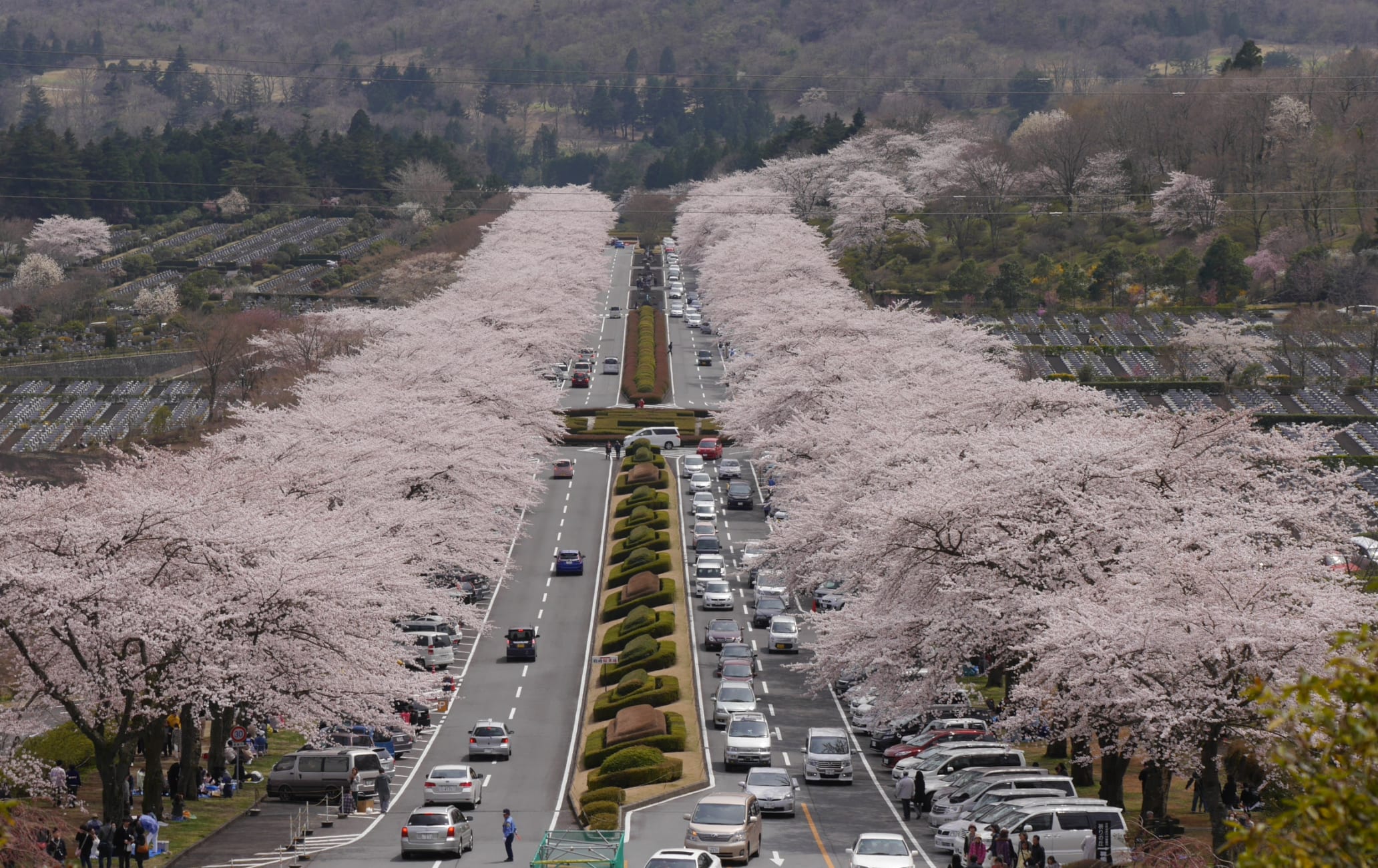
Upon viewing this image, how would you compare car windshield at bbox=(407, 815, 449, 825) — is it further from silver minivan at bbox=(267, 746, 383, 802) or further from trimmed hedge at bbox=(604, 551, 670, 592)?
trimmed hedge at bbox=(604, 551, 670, 592)

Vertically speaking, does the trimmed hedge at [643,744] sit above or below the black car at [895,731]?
above

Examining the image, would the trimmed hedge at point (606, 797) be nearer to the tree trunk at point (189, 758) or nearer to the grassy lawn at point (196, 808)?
the grassy lawn at point (196, 808)

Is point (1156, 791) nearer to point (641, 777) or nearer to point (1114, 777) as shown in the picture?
point (1114, 777)

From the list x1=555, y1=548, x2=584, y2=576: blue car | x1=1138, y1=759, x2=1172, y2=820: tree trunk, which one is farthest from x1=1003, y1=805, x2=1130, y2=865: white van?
x1=555, y1=548, x2=584, y2=576: blue car

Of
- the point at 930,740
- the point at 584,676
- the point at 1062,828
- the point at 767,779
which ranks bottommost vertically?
the point at 584,676

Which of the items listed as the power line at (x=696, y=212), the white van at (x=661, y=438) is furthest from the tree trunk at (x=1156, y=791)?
the power line at (x=696, y=212)

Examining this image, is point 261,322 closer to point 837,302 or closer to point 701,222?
point 837,302

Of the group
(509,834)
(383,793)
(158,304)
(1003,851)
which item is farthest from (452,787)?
(158,304)

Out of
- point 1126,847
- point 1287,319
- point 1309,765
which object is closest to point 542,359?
point 1287,319
